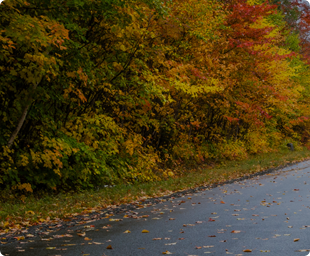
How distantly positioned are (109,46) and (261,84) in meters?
12.0

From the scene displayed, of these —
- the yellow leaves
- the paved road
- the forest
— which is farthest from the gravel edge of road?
the yellow leaves

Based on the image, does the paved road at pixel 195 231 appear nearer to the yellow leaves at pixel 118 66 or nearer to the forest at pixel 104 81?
the forest at pixel 104 81

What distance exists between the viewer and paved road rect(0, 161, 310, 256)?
554 centimetres

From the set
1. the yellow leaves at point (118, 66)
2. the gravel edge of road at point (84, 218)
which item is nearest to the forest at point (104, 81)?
the yellow leaves at point (118, 66)

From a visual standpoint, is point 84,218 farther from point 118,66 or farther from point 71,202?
point 118,66

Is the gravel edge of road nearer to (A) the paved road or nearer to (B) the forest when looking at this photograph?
(A) the paved road

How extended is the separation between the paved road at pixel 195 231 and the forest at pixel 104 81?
10.6 ft

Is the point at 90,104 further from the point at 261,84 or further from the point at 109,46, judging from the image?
the point at 261,84

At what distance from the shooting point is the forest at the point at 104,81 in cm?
912

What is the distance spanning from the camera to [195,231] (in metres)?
6.69

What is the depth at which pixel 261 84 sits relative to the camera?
21.6m

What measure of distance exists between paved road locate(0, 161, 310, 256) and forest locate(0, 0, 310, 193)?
3232 mm

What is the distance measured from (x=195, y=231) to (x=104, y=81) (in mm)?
6553

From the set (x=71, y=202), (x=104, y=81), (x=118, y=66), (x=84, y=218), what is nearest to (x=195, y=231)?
(x=84, y=218)
